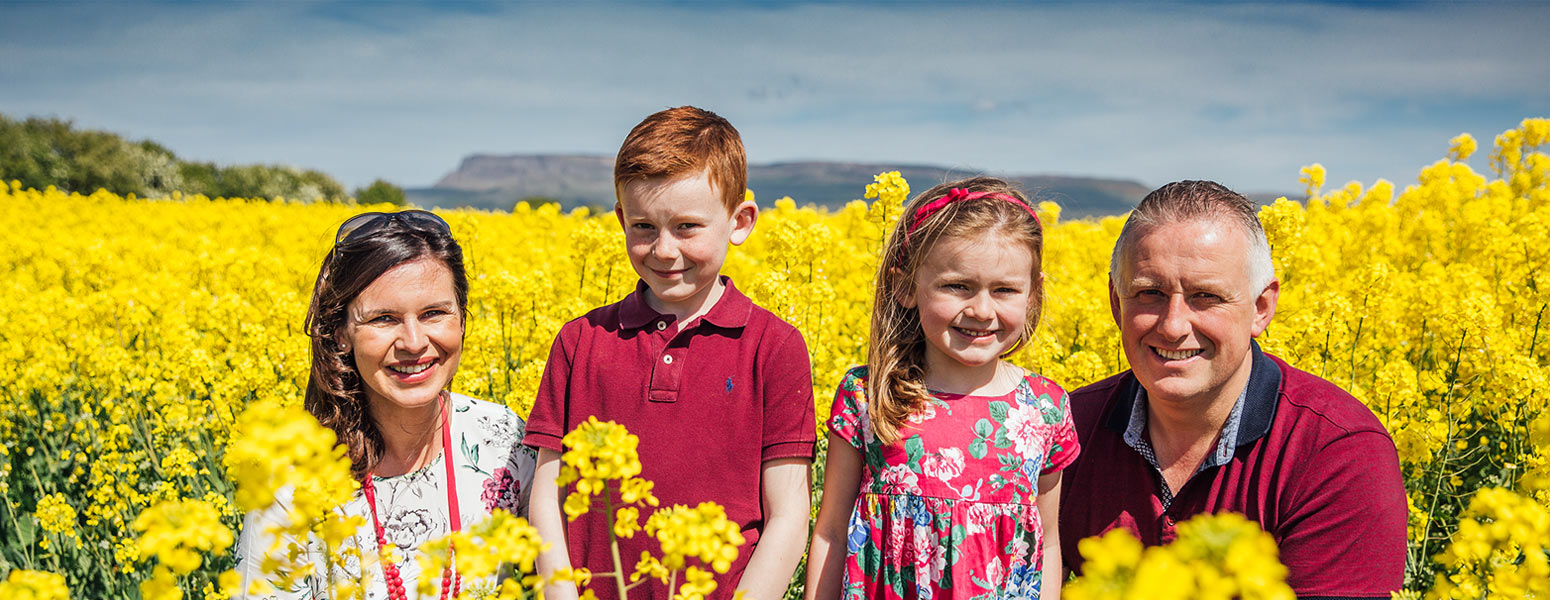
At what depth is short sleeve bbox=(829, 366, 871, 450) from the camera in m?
2.36

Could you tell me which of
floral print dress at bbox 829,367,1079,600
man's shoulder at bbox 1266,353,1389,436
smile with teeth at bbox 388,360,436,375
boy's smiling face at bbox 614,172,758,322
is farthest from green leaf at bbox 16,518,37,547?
man's shoulder at bbox 1266,353,1389,436

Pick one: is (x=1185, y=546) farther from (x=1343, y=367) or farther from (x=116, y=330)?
(x=116, y=330)

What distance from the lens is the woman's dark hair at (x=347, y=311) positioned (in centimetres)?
245

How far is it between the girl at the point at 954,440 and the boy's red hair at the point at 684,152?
508mm

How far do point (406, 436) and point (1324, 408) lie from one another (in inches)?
98.4

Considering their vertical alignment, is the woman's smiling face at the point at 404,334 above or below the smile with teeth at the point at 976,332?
below

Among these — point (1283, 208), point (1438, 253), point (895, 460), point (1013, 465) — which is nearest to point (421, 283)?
point (895, 460)

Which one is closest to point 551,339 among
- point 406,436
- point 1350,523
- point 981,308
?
point 406,436

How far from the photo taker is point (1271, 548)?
0.90 metres

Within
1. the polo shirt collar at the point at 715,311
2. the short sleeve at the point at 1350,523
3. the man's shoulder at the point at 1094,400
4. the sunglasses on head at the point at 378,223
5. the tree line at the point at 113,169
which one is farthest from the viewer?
the tree line at the point at 113,169

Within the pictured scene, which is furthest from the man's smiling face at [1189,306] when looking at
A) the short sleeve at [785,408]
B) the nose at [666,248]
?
the nose at [666,248]

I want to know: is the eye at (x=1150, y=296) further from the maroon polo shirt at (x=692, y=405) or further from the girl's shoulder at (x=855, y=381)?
the maroon polo shirt at (x=692, y=405)

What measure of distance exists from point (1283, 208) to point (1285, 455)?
6.71 feet

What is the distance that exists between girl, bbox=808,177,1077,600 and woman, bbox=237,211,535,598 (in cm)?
100
